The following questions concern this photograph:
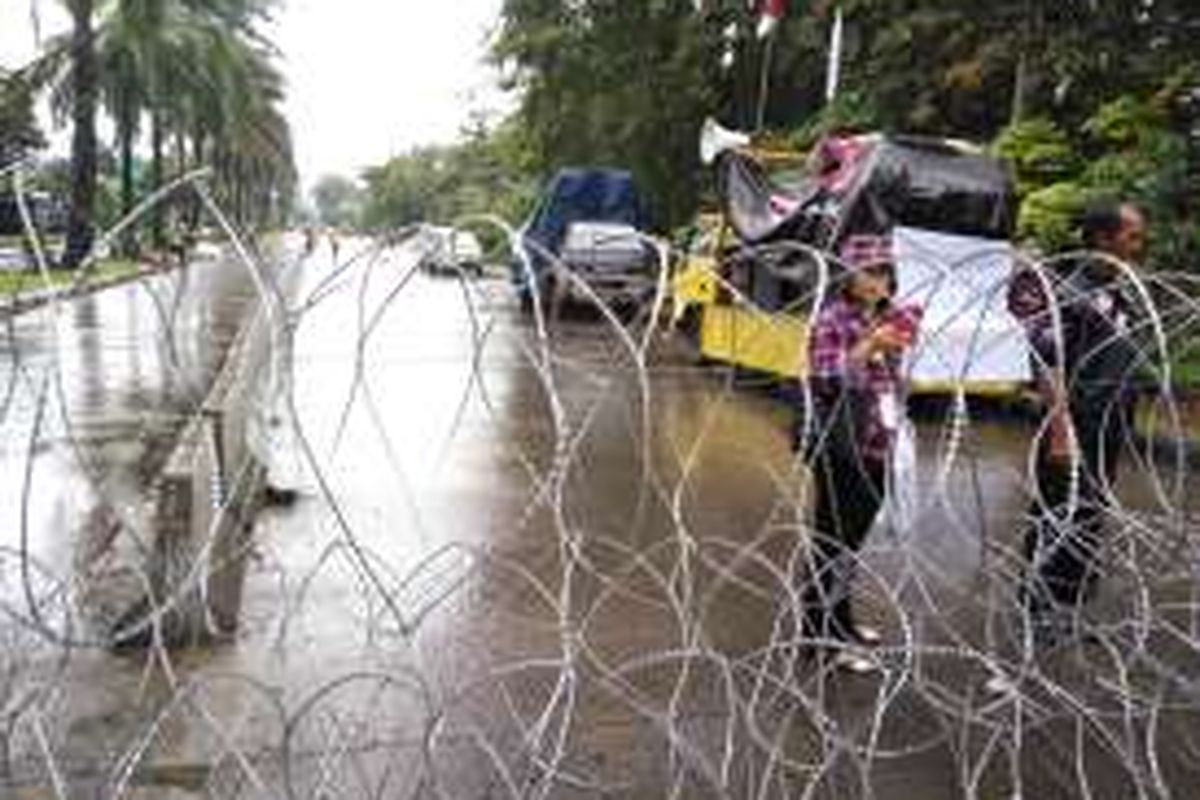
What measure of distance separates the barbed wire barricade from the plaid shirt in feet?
0.65

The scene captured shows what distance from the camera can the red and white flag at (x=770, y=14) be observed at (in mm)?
29062

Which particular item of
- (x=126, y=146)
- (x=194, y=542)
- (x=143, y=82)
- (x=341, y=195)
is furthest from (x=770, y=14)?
(x=341, y=195)

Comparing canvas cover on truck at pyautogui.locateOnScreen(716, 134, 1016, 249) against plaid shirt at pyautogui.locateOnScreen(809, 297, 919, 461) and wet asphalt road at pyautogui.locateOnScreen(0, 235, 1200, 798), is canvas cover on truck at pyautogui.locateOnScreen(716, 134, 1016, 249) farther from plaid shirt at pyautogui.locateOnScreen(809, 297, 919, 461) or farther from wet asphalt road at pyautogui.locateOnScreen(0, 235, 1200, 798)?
plaid shirt at pyautogui.locateOnScreen(809, 297, 919, 461)

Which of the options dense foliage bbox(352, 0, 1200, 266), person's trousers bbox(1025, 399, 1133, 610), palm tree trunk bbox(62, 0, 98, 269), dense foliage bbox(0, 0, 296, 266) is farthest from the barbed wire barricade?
palm tree trunk bbox(62, 0, 98, 269)

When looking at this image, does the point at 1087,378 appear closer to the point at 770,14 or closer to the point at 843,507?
the point at 843,507

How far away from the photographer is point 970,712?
165 inches

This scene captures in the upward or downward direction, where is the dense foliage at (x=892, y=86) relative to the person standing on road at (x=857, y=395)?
upward

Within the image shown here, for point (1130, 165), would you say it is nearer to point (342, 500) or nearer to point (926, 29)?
point (926, 29)

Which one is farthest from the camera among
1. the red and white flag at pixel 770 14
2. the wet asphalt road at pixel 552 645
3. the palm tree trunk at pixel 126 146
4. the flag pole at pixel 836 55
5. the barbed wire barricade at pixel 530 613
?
the palm tree trunk at pixel 126 146

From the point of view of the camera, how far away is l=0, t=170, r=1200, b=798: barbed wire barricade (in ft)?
14.0

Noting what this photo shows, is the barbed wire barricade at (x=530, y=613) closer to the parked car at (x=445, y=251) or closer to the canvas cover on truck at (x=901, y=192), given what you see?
the parked car at (x=445, y=251)

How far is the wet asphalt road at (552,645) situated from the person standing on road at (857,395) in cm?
18

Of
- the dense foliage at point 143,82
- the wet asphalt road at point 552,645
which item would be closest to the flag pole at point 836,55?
the dense foliage at point 143,82

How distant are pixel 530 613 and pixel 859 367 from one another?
2155 millimetres
